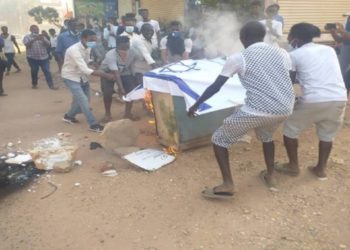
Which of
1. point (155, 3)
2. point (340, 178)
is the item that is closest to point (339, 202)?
point (340, 178)

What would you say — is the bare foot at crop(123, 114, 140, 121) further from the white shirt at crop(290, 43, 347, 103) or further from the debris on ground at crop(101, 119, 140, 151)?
the white shirt at crop(290, 43, 347, 103)

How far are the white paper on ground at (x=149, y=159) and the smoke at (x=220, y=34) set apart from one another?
342cm

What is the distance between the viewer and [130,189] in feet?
14.4

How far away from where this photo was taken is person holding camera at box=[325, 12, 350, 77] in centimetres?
667

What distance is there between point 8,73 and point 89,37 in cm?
903

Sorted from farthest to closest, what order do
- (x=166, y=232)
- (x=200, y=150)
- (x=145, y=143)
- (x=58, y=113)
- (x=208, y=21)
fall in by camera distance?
(x=208, y=21), (x=58, y=113), (x=145, y=143), (x=200, y=150), (x=166, y=232)

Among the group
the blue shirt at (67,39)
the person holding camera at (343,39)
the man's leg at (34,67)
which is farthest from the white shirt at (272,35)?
the man's leg at (34,67)

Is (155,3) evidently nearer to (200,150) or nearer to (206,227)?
(200,150)

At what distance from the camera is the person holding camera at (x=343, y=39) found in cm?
667

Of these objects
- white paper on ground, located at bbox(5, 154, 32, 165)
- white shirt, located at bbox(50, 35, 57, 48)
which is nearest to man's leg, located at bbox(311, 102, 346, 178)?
white paper on ground, located at bbox(5, 154, 32, 165)

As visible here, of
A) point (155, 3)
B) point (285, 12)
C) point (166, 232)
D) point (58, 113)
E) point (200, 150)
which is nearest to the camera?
point (166, 232)

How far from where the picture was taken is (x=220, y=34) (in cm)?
889

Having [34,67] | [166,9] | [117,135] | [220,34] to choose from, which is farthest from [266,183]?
[166,9]

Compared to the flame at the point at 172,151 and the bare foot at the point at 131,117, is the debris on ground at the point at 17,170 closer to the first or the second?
the flame at the point at 172,151
